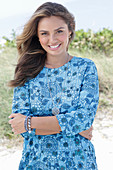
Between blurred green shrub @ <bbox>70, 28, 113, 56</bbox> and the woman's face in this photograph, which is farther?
blurred green shrub @ <bbox>70, 28, 113, 56</bbox>

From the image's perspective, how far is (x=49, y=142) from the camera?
5.38 ft

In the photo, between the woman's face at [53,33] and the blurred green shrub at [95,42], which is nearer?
the woman's face at [53,33]

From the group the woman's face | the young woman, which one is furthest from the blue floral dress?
the woman's face

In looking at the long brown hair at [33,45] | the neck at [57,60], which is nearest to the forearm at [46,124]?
the long brown hair at [33,45]

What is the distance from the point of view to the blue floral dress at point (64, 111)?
156 centimetres

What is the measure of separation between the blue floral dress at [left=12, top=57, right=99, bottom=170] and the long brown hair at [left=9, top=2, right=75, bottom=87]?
0.27 feet

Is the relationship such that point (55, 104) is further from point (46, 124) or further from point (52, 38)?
point (52, 38)

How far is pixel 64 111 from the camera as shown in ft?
5.41

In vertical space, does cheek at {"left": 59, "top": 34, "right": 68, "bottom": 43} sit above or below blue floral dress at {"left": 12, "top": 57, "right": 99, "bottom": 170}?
above

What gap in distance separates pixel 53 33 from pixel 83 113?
56 cm

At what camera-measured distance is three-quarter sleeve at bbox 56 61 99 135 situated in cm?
153

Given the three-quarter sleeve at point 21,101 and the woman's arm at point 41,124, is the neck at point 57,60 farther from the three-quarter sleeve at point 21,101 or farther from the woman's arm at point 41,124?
the woman's arm at point 41,124

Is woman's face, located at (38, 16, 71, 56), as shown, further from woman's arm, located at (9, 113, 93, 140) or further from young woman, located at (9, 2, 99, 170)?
woman's arm, located at (9, 113, 93, 140)

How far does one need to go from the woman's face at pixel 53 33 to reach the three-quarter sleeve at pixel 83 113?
29cm
